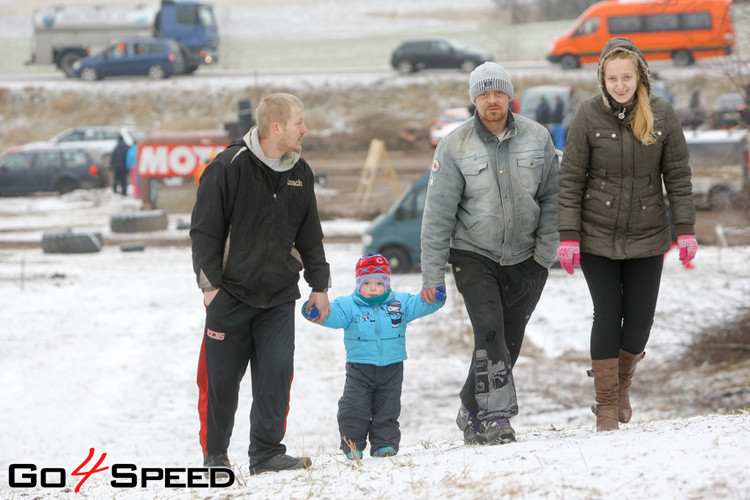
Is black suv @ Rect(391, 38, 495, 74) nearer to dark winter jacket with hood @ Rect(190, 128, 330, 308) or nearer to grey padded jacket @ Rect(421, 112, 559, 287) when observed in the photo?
grey padded jacket @ Rect(421, 112, 559, 287)

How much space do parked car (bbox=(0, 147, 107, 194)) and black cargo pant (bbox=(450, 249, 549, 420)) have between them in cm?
2423

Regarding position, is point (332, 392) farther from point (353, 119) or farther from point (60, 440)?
point (353, 119)

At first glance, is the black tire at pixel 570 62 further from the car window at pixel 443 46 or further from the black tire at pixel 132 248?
the black tire at pixel 132 248

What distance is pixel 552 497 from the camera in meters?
4.11

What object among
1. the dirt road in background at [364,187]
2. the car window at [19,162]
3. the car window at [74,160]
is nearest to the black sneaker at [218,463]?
the dirt road in background at [364,187]

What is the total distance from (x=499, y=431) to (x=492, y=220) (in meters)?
1.11

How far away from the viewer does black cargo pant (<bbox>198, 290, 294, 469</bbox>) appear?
17.1ft

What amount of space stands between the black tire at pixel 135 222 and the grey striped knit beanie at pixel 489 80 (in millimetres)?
16986

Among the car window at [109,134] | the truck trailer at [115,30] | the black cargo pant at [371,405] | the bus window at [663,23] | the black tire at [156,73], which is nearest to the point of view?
the black cargo pant at [371,405]

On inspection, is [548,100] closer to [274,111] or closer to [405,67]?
[405,67]

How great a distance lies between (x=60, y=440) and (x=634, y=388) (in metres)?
6.52

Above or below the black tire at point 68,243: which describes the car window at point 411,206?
above

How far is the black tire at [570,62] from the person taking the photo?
4072cm

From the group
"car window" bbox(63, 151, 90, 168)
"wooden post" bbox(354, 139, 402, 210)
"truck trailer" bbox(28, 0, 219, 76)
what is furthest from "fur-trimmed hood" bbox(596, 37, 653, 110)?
"truck trailer" bbox(28, 0, 219, 76)
